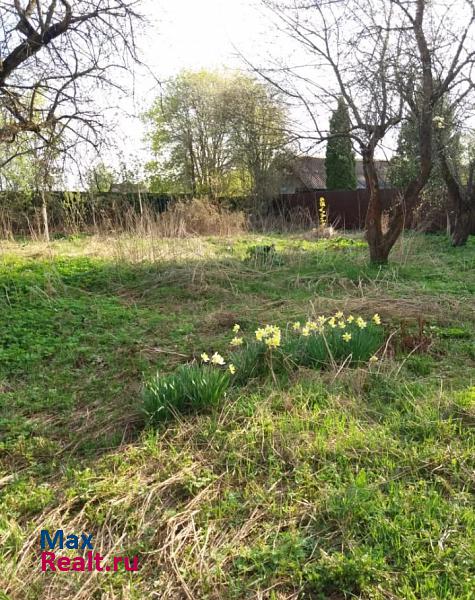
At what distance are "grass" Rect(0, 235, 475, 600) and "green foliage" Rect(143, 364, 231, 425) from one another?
0.06 metres

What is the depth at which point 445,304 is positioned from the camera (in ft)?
14.4

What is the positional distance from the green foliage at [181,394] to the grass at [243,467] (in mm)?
59

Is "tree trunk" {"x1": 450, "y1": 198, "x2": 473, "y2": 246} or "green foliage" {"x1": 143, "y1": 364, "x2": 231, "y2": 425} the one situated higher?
"tree trunk" {"x1": 450, "y1": 198, "x2": 473, "y2": 246}

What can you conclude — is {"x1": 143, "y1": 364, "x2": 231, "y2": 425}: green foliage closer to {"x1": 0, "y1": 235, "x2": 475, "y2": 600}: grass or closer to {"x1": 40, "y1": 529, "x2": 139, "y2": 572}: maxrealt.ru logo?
{"x1": 0, "y1": 235, "x2": 475, "y2": 600}: grass

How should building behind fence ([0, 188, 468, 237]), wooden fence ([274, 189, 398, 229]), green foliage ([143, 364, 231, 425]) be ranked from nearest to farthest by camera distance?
green foliage ([143, 364, 231, 425]), building behind fence ([0, 188, 468, 237]), wooden fence ([274, 189, 398, 229])

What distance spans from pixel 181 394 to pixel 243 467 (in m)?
0.56

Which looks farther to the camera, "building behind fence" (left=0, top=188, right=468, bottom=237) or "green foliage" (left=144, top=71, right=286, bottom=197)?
"green foliage" (left=144, top=71, right=286, bottom=197)

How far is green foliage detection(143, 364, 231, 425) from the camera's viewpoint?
2.33 metres

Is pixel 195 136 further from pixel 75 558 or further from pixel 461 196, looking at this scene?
pixel 75 558

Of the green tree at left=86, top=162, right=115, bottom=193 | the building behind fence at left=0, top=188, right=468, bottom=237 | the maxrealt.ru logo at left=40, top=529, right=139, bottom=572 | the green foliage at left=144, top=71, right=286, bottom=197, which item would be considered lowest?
the maxrealt.ru logo at left=40, top=529, right=139, bottom=572

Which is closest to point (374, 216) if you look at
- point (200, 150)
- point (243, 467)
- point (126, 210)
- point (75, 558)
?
point (126, 210)

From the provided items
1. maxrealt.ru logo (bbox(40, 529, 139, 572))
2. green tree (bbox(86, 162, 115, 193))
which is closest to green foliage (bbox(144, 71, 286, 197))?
green tree (bbox(86, 162, 115, 193))

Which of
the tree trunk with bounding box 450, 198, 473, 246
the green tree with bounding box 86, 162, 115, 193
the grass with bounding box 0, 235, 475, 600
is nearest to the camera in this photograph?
the grass with bounding box 0, 235, 475, 600

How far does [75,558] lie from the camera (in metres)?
1.55
